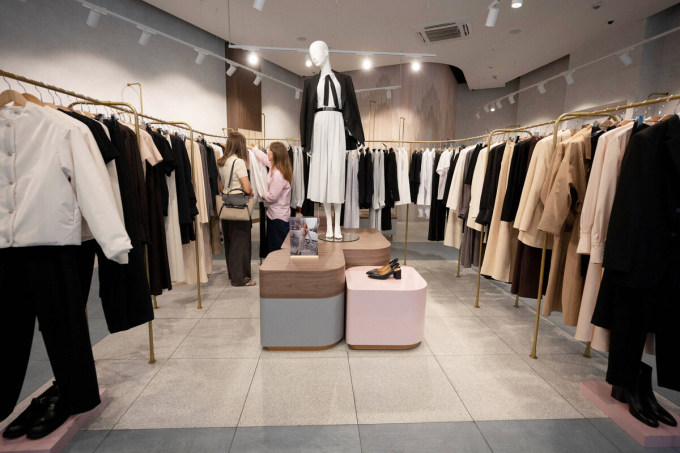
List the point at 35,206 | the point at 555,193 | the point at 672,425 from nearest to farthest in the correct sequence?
1. the point at 35,206
2. the point at 672,425
3. the point at 555,193

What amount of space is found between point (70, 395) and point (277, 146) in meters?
2.95

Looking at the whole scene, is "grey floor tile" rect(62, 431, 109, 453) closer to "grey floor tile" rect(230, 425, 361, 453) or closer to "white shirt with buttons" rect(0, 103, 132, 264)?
"grey floor tile" rect(230, 425, 361, 453)

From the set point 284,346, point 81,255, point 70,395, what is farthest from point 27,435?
point 284,346

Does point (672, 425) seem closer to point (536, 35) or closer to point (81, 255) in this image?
point (81, 255)

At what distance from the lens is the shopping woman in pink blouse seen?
397cm

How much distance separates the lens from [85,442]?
170cm

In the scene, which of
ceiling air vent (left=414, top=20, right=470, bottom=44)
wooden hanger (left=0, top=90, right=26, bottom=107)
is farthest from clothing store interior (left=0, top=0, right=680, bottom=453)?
ceiling air vent (left=414, top=20, right=470, bottom=44)

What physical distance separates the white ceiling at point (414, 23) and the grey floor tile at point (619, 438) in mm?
5472

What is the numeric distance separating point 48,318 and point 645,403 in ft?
10.1

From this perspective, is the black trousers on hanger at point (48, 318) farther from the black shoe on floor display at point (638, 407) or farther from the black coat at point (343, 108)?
the black shoe on floor display at point (638, 407)

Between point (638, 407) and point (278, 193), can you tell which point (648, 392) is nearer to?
point (638, 407)

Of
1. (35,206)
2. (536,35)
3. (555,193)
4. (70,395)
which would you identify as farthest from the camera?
(536,35)

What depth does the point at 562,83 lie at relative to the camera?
7801 mm

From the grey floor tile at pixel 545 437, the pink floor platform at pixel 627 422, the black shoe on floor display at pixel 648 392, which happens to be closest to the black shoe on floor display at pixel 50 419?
the grey floor tile at pixel 545 437
